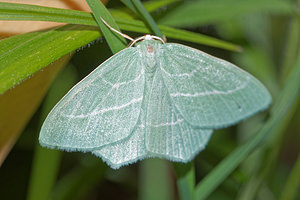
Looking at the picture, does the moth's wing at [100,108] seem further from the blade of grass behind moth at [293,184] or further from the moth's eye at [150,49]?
the blade of grass behind moth at [293,184]

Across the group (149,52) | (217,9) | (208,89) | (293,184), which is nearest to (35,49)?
(149,52)

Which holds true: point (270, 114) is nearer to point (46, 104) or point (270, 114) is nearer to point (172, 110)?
point (172, 110)

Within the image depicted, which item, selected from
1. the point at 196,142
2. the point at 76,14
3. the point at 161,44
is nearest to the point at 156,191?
the point at 196,142

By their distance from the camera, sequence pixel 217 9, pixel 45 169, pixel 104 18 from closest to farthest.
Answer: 1. pixel 104 18
2. pixel 45 169
3. pixel 217 9

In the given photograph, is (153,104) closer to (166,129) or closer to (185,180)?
(166,129)

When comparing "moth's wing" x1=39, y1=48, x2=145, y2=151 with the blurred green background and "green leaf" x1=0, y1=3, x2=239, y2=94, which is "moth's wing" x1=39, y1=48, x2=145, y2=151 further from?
the blurred green background

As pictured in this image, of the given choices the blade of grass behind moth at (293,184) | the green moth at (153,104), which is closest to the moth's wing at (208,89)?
the green moth at (153,104)

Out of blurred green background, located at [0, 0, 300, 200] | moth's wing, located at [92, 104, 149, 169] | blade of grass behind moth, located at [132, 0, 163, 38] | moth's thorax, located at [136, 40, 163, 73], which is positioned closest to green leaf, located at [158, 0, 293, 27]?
blurred green background, located at [0, 0, 300, 200]
